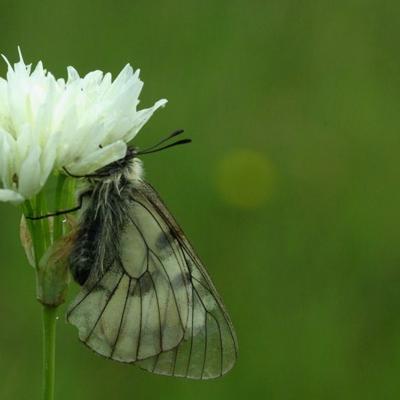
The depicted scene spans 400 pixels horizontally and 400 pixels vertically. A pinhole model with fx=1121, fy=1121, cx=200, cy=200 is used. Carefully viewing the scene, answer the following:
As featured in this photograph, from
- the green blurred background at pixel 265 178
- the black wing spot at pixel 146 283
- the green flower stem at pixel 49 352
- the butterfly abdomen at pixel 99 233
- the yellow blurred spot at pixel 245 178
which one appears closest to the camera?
the green flower stem at pixel 49 352

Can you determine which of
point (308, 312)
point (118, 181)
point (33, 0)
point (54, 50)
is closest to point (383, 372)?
point (308, 312)

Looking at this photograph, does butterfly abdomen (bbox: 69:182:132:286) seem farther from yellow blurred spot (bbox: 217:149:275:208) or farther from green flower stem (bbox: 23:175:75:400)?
yellow blurred spot (bbox: 217:149:275:208)

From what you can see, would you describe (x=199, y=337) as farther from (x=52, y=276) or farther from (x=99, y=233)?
(x=52, y=276)

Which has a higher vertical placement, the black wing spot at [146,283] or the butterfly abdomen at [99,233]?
the butterfly abdomen at [99,233]

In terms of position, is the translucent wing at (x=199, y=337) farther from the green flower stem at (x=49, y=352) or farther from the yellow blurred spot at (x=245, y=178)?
the yellow blurred spot at (x=245, y=178)

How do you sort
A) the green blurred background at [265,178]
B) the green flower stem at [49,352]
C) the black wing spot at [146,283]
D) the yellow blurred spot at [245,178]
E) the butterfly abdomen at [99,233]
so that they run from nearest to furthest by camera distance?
the green flower stem at [49,352] < the butterfly abdomen at [99,233] < the black wing spot at [146,283] < the green blurred background at [265,178] < the yellow blurred spot at [245,178]

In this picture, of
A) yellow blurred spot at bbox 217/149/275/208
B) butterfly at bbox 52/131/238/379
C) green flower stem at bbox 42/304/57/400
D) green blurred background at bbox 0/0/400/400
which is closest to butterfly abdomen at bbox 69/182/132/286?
butterfly at bbox 52/131/238/379

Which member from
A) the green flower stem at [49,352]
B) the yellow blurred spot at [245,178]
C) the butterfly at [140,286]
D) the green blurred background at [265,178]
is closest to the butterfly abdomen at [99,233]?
the butterfly at [140,286]
